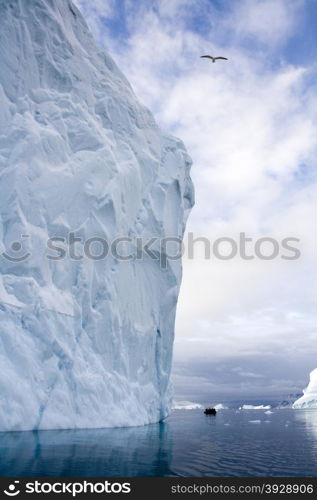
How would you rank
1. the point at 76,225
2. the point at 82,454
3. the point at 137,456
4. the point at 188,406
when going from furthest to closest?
the point at 188,406, the point at 76,225, the point at 137,456, the point at 82,454

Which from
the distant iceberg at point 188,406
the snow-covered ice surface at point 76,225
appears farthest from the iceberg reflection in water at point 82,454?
the distant iceberg at point 188,406

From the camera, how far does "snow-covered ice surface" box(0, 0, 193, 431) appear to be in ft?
55.6

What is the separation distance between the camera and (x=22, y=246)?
→ 1786cm

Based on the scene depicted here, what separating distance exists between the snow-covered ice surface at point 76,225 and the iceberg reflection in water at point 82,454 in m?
1.56

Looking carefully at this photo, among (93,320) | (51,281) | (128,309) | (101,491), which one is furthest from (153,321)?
(101,491)

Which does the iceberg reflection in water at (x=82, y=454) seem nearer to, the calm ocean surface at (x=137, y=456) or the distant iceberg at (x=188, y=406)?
the calm ocean surface at (x=137, y=456)

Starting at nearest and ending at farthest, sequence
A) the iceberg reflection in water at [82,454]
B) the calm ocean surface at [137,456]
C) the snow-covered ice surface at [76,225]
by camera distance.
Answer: the iceberg reflection in water at [82,454] → the calm ocean surface at [137,456] → the snow-covered ice surface at [76,225]

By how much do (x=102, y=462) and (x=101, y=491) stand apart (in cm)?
315

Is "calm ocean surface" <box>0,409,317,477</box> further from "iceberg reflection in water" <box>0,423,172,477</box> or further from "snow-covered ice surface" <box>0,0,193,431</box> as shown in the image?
"snow-covered ice surface" <box>0,0,193,431</box>

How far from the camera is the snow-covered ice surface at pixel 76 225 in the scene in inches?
667

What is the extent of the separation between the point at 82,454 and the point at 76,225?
10535 mm

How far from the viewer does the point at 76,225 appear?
19.8 meters

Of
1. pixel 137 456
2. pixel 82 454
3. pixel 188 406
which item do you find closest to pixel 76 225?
pixel 82 454

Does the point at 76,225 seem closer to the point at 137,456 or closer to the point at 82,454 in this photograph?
the point at 82,454
